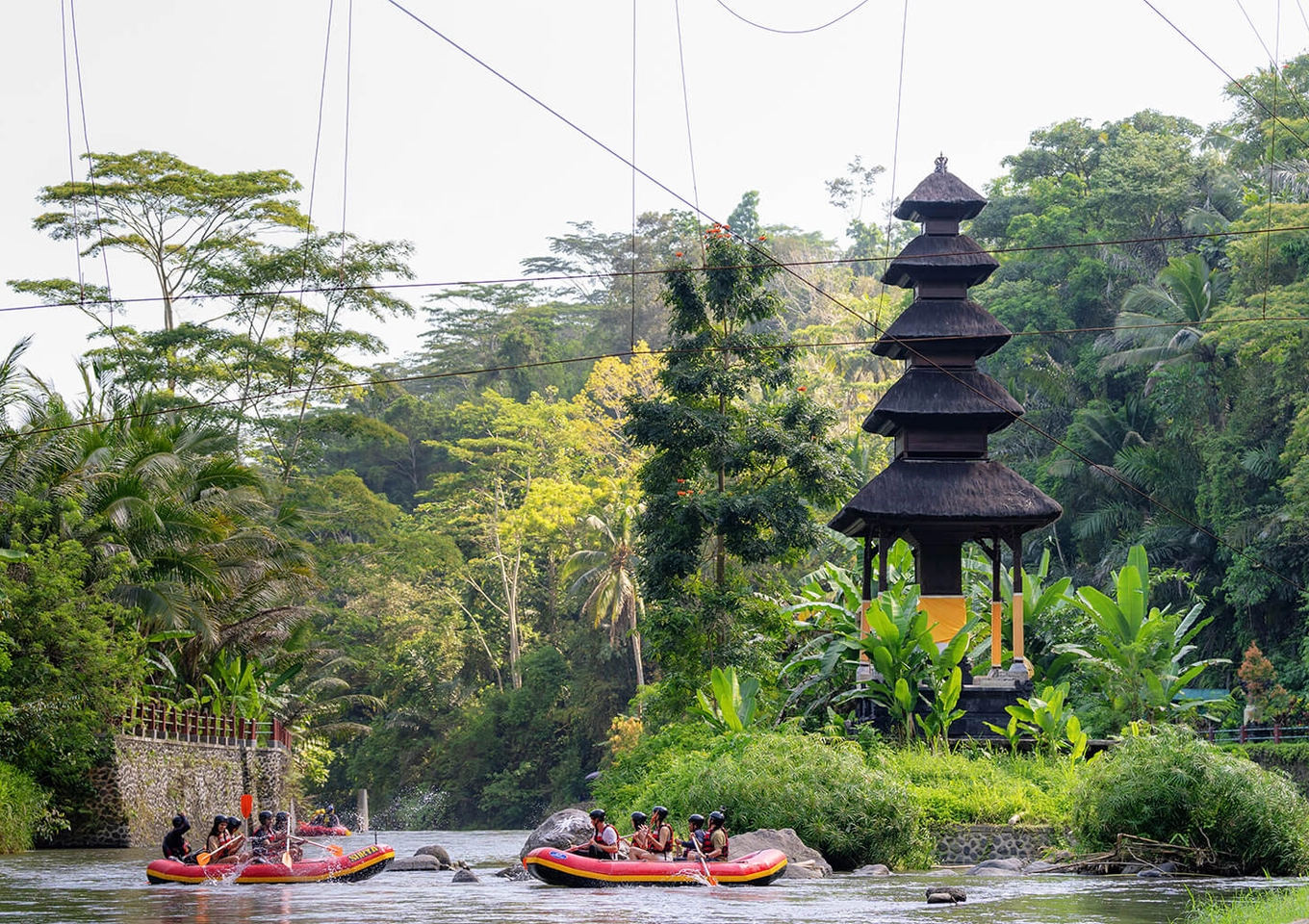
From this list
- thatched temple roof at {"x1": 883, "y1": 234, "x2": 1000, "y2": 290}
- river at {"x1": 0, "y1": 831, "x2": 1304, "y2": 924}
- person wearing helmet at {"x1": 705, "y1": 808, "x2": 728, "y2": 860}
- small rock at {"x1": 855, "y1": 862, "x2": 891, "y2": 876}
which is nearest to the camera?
river at {"x1": 0, "y1": 831, "x2": 1304, "y2": 924}

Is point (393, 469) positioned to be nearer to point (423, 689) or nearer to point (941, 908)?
point (423, 689)

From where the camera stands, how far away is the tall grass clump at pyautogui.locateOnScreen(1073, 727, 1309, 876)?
724 inches

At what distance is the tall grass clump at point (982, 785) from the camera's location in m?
22.0

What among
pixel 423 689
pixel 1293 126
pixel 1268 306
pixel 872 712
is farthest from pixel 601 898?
pixel 423 689

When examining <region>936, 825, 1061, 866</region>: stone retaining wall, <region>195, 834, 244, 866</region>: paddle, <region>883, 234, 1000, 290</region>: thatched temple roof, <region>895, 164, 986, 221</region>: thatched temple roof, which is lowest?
<region>936, 825, 1061, 866</region>: stone retaining wall

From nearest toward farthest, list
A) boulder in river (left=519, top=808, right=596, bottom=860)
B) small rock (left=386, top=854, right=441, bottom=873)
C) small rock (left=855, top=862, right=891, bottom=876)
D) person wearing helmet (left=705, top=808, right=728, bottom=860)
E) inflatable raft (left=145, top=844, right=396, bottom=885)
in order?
person wearing helmet (left=705, top=808, right=728, bottom=860)
inflatable raft (left=145, top=844, right=396, bottom=885)
small rock (left=855, top=862, right=891, bottom=876)
boulder in river (left=519, top=808, right=596, bottom=860)
small rock (left=386, top=854, right=441, bottom=873)

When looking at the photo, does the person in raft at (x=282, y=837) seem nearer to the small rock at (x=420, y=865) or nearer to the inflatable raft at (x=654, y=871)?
the small rock at (x=420, y=865)

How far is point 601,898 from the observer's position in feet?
56.7

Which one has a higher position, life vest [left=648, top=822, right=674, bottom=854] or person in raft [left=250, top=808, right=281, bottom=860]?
life vest [left=648, top=822, right=674, bottom=854]

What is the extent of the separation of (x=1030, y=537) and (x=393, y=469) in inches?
1231

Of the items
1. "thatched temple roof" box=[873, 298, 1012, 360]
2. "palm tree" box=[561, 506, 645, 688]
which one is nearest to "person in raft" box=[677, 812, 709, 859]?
"thatched temple roof" box=[873, 298, 1012, 360]

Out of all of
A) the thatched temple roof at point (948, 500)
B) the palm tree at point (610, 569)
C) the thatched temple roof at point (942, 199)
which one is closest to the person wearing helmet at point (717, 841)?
the thatched temple roof at point (948, 500)

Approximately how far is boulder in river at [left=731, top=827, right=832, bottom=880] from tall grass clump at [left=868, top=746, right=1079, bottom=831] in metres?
1.77

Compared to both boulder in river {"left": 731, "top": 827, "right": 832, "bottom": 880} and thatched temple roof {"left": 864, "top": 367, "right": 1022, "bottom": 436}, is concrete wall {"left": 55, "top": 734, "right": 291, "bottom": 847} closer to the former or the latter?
boulder in river {"left": 731, "top": 827, "right": 832, "bottom": 880}
